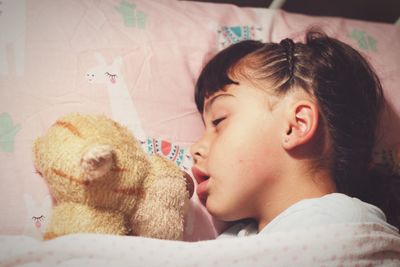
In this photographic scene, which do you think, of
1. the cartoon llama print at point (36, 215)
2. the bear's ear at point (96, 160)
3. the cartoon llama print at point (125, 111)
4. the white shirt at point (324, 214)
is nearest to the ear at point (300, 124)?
the white shirt at point (324, 214)

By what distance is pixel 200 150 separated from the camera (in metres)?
Answer: 0.93

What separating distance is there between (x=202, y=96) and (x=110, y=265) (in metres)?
0.51

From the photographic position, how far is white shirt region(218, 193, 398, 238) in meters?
0.75

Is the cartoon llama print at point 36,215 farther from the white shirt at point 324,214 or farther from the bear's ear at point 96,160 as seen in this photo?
the white shirt at point 324,214

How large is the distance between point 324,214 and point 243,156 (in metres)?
0.20

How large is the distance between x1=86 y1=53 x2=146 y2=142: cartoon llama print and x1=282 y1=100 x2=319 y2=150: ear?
33 centimetres

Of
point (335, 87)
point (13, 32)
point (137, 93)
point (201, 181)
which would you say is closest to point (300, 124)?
point (335, 87)

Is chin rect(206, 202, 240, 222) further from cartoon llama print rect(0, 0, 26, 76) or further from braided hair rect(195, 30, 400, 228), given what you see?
cartoon llama print rect(0, 0, 26, 76)

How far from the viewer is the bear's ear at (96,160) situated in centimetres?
60

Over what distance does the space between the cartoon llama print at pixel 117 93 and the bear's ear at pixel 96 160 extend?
1.04ft

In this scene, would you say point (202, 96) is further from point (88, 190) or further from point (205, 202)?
point (88, 190)

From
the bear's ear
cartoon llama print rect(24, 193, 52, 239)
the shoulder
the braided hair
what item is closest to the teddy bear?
the bear's ear

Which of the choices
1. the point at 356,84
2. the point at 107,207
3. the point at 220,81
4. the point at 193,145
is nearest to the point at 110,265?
the point at 107,207

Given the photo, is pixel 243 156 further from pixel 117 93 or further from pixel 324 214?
pixel 117 93
